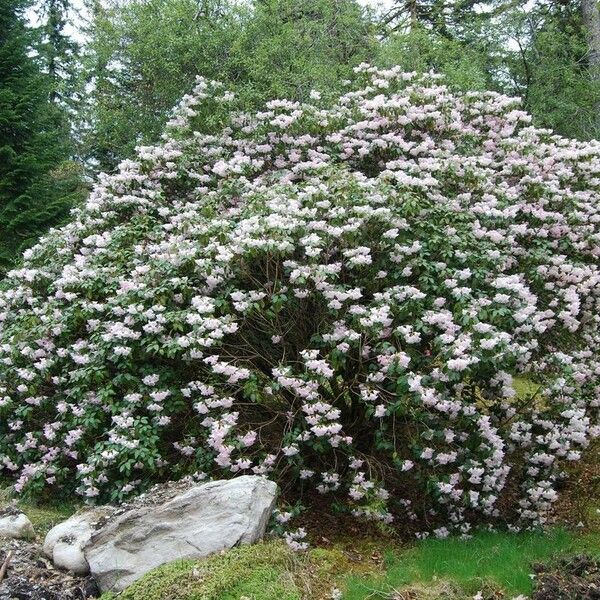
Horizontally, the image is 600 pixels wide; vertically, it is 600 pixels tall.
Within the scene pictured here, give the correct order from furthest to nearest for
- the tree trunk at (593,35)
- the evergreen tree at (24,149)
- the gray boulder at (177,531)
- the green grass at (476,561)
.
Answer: the tree trunk at (593,35) → the evergreen tree at (24,149) → the green grass at (476,561) → the gray boulder at (177,531)

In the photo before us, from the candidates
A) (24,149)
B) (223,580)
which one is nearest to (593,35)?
(24,149)

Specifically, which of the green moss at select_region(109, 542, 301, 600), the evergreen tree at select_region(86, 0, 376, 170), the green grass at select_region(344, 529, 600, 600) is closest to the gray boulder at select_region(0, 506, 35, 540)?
the green moss at select_region(109, 542, 301, 600)

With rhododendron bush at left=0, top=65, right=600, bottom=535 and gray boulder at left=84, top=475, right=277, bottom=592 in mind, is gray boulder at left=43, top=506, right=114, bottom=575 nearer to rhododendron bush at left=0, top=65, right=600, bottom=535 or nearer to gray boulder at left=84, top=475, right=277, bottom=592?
gray boulder at left=84, top=475, right=277, bottom=592

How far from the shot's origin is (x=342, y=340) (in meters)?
4.66

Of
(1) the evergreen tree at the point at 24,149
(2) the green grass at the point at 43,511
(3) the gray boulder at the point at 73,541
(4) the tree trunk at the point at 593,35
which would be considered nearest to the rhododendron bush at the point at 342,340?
(2) the green grass at the point at 43,511

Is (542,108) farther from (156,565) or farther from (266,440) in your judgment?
(156,565)

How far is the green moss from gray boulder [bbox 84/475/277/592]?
0.32 feet

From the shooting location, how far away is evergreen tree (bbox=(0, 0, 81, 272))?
12.4 meters

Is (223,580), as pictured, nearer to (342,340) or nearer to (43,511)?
(342,340)

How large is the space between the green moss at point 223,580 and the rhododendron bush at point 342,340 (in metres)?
0.89

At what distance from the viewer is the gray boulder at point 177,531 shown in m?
3.61

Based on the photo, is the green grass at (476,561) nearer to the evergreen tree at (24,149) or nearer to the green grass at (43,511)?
the green grass at (43,511)

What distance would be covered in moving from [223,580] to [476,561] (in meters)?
1.59

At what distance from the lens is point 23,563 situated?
12.5 ft
